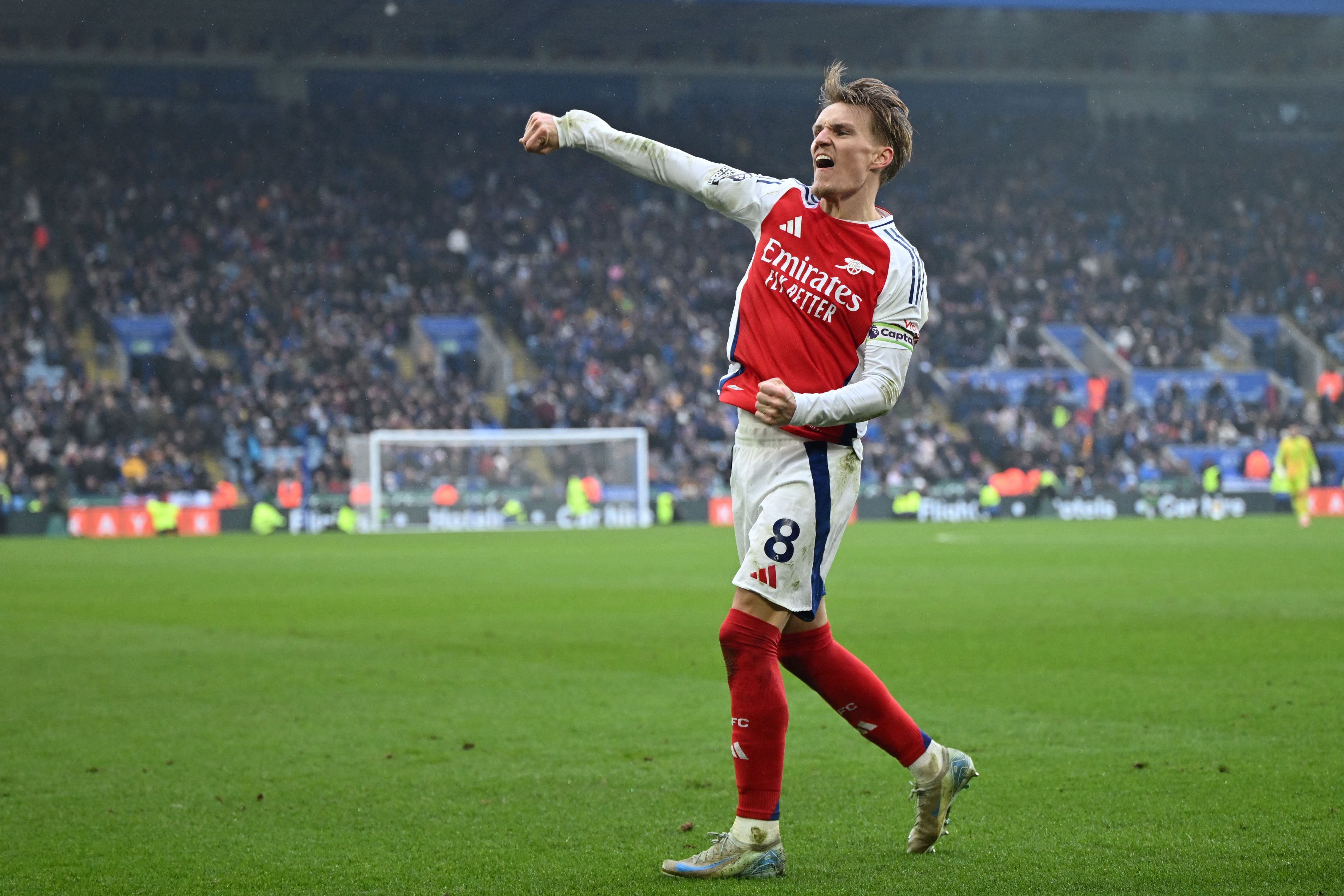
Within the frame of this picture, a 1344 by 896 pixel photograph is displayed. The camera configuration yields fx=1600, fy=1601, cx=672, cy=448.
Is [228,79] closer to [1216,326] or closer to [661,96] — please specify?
[661,96]

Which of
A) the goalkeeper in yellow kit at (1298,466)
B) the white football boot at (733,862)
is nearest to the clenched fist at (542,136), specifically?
the white football boot at (733,862)

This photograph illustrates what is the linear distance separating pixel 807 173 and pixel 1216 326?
13.2 metres

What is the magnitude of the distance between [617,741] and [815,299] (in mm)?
2781

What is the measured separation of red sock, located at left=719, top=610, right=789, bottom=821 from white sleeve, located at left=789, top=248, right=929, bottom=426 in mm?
585

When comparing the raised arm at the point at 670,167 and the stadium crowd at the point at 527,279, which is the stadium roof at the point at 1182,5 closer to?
the stadium crowd at the point at 527,279

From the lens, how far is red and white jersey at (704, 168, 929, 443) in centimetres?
437

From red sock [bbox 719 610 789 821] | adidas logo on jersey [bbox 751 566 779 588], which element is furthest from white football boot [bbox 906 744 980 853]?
adidas logo on jersey [bbox 751 566 779 588]

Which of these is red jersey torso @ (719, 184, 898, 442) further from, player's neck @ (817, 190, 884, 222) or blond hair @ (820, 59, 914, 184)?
blond hair @ (820, 59, 914, 184)

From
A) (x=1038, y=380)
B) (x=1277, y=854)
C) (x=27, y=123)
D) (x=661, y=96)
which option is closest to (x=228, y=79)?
(x=27, y=123)

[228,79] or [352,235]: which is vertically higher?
[228,79]

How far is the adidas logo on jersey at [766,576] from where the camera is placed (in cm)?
424

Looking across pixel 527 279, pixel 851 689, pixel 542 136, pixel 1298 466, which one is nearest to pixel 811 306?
pixel 542 136

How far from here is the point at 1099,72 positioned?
44.8 meters

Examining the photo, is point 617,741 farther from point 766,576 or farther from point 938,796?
point 766,576
